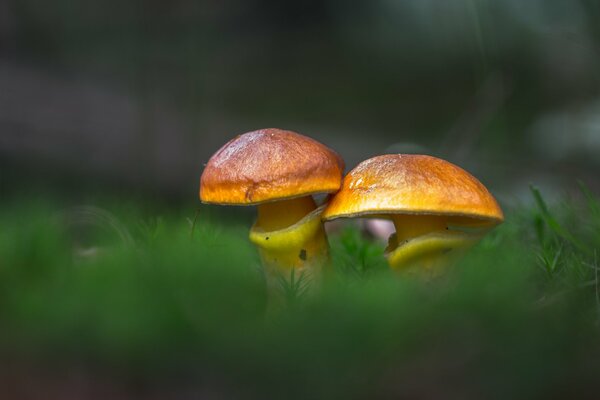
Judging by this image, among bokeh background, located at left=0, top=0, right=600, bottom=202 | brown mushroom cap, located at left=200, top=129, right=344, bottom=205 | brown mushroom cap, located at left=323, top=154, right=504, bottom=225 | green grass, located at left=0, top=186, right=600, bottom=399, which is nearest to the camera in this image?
green grass, located at left=0, top=186, right=600, bottom=399

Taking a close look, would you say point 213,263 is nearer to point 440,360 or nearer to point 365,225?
point 440,360

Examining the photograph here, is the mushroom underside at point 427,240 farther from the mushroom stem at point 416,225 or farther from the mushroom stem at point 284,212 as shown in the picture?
the mushroom stem at point 284,212

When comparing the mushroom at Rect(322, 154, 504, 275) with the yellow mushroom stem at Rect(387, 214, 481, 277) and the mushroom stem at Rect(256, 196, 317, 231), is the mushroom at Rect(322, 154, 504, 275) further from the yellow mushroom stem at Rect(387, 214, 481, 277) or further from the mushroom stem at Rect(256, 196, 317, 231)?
the mushroom stem at Rect(256, 196, 317, 231)

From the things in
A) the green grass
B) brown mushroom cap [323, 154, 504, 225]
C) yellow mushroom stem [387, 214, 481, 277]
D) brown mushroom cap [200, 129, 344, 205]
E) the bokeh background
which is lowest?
the green grass

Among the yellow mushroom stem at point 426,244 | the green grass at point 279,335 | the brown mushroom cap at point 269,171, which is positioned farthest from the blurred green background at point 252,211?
the brown mushroom cap at point 269,171

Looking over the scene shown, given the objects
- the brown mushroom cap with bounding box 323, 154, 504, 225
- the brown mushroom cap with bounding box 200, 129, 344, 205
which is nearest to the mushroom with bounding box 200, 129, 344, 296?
the brown mushroom cap with bounding box 200, 129, 344, 205

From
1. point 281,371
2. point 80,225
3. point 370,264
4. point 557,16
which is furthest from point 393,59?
point 281,371
